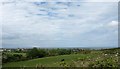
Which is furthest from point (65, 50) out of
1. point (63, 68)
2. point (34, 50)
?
point (63, 68)

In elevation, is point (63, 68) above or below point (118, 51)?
below

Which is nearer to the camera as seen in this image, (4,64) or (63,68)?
(63,68)

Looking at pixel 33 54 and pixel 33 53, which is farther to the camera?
pixel 33 53

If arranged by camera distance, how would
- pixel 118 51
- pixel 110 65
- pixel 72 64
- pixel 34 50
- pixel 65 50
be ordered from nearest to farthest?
pixel 110 65 → pixel 72 64 → pixel 118 51 → pixel 34 50 → pixel 65 50

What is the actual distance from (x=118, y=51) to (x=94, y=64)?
268cm

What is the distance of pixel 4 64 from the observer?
8.47 meters

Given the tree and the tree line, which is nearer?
the tree line

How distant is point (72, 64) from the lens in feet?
25.3

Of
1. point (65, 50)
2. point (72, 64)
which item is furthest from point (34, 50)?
point (72, 64)

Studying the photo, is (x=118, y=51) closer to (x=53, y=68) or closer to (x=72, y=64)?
(x=72, y=64)

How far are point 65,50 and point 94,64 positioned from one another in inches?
152

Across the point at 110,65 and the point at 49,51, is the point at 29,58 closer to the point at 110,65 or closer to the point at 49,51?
the point at 49,51

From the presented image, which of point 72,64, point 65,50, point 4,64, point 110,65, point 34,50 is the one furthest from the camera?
point 65,50

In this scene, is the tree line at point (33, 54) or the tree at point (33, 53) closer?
the tree line at point (33, 54)
